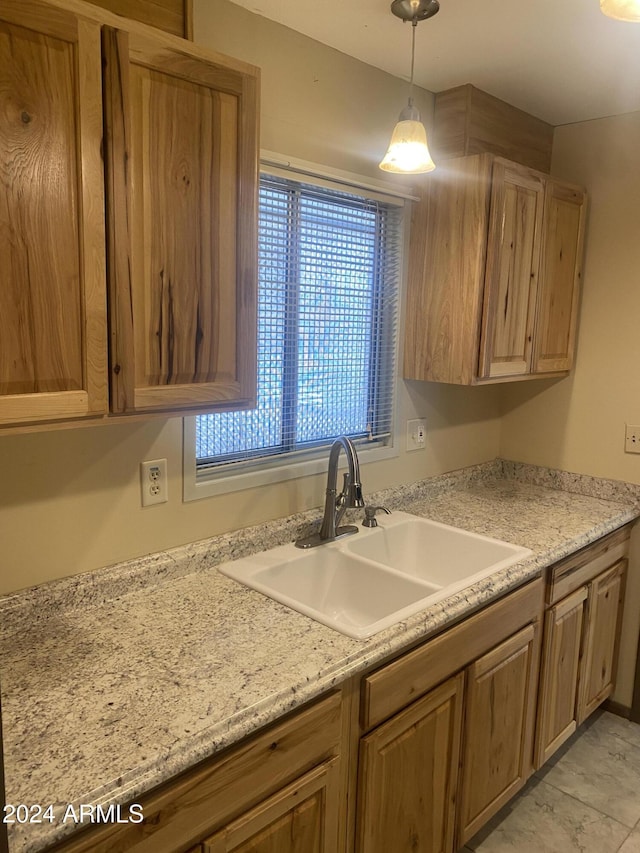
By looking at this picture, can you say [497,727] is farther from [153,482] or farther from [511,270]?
[511,270]

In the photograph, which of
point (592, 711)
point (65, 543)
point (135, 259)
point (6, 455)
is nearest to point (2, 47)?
point (135, 259)

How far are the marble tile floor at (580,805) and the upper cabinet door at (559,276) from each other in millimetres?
1510

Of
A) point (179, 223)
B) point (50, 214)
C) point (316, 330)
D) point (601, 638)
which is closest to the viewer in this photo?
point (50, 214)

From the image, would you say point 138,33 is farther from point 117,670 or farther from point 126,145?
point 117,670

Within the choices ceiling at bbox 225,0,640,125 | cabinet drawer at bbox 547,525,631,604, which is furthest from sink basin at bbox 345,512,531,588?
ceiling at bbox 225,0,640,125

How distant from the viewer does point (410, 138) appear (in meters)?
1.58

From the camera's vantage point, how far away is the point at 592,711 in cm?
248

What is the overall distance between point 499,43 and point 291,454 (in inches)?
54.5

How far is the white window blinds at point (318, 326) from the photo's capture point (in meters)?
1.89

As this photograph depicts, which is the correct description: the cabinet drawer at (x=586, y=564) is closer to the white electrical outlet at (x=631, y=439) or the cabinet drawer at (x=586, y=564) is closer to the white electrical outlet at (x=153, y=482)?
the white electrical outlet at (x=631, y=439)

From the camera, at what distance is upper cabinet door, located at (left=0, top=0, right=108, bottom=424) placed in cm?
102

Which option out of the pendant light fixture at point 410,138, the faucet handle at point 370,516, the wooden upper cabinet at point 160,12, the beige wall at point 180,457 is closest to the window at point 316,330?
the beige wall at point 180,457

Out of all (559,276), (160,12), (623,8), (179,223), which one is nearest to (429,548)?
(559,276)

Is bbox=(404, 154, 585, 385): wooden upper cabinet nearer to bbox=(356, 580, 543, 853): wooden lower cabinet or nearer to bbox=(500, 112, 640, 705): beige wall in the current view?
bbox=(500, 112, 640, 705): beige wall
